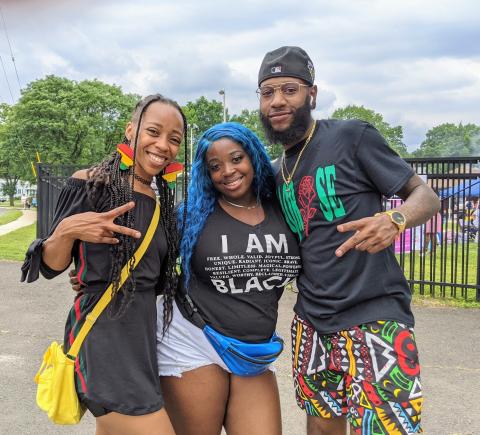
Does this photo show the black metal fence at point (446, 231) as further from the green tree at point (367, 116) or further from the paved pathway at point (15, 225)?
the green tree at point (367, 116)

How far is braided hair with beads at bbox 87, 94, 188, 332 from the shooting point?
7.38 ft

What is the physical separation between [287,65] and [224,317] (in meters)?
1.32

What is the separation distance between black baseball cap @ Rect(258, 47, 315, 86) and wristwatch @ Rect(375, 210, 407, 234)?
0.91 meters

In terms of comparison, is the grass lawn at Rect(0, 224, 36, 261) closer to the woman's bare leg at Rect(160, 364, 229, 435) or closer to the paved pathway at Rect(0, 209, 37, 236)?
the paved pathway at Rect(0, 209, 37, 236)

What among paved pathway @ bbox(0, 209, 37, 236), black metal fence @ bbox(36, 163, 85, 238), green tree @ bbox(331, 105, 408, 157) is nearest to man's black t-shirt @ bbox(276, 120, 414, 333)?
black metal fence @ bbox(36, 163, 85, 238)

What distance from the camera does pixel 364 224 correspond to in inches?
82.9

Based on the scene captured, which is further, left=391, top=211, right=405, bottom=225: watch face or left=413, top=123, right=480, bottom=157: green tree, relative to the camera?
left=413, top=123, right=480, bottom=157: green tree

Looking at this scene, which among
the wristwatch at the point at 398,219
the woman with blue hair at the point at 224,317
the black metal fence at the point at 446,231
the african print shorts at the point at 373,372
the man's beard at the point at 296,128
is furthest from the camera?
the black metal fence at the point at 446,231

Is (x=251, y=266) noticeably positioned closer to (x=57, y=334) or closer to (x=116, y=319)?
(x=116, y=319)

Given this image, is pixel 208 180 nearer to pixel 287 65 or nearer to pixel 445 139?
pixel 287 65

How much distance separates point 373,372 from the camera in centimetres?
234

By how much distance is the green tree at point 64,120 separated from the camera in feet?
105

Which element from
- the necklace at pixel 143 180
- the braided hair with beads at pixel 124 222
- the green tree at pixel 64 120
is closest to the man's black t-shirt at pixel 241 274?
the braided hair with beads at pixel 124 222

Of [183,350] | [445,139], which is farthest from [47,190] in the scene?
[445,139]
